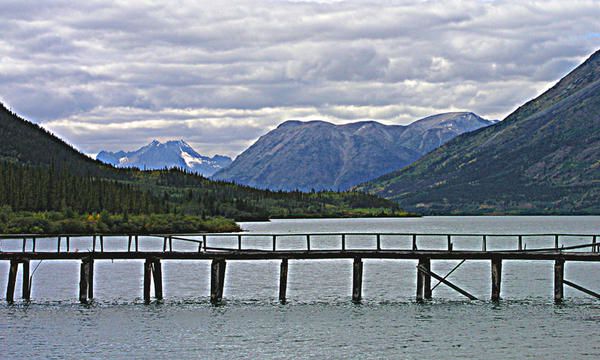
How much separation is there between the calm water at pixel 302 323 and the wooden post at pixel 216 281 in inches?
36.0

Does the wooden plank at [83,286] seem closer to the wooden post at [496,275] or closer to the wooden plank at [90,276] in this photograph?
the wooden plank at [90,276]

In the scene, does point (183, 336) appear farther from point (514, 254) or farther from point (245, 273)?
point (245, 273)

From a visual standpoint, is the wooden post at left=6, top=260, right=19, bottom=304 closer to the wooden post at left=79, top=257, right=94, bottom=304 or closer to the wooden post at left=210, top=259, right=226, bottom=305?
the wooden post at left=79, top=257, right=94, bottom=304

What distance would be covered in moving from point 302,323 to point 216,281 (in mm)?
11852

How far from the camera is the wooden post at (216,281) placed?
2830 inches

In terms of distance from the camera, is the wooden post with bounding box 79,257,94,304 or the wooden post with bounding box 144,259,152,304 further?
the wooden post with bounding box 144,259,152,304

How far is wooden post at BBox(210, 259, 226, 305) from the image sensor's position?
7188cm

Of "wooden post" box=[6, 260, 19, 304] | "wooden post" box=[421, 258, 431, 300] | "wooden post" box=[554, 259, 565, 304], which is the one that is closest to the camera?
"wooden post" box=[554, 259, 565, 304]

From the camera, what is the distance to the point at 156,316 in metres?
66.1

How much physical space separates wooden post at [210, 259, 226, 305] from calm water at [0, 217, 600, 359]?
0.92 m

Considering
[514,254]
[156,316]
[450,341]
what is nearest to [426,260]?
[514,254]

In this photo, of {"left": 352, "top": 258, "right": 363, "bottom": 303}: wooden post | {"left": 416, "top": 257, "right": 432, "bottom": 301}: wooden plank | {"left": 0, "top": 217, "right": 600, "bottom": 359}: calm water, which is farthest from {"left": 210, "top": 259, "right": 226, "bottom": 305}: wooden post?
{"left": 416, "top": 257, "right": 432, "bottom": 301}: wooden plank

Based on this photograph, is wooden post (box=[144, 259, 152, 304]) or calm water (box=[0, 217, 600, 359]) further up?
wooden post (box=[144, 259, 152, 304])

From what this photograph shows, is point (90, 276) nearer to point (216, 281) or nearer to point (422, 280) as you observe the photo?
point (216, 281)
